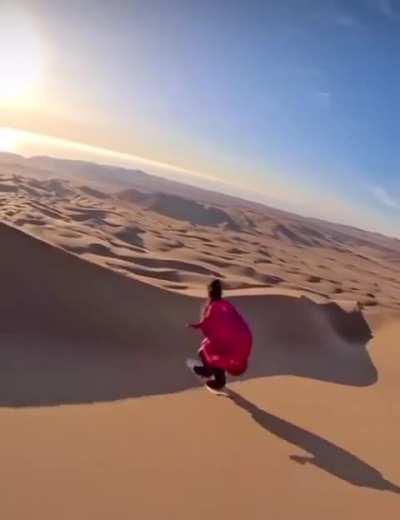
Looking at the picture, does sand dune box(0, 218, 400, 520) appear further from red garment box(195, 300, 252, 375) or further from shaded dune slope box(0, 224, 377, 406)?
red garment box(195, 300, 252, 375)

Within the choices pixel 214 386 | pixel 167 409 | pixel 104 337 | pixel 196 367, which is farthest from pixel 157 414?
pixel 104 337

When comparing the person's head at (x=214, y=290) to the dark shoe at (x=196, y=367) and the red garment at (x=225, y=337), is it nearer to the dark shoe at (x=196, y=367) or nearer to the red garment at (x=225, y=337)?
the red garment at (x=225, y=337)

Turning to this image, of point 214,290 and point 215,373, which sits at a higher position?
point 214,290

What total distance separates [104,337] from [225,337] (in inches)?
48.1

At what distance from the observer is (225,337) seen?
470 cm

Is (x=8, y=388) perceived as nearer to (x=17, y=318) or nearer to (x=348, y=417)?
(x=17, y=318)

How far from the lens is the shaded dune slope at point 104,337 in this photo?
4273mm

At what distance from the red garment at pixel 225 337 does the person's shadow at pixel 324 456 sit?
1.14 ft

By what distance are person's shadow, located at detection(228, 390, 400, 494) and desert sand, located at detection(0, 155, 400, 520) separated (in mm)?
15

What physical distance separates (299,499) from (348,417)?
1.79m

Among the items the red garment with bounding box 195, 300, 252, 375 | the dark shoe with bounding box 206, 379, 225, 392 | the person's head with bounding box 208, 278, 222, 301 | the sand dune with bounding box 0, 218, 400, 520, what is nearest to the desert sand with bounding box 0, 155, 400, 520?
the sand dune with bounding box 0, 218, 400, 520

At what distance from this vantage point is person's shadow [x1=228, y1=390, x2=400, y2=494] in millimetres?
3625

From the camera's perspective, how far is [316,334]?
7.52m

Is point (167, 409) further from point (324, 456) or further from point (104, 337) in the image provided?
point (104, 337)
